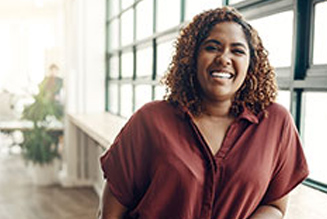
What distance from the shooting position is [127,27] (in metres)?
4.12

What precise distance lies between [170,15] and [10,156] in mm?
4473

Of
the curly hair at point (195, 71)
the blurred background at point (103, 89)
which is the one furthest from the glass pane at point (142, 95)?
the curly hair at point (195, 71)

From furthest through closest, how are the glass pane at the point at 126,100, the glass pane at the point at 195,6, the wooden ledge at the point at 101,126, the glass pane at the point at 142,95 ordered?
the glass pane at the point at 126,100, the glass pane at the point at 142,95, the wooden ledge at the point at 101,126, the glass pane at the point at 195,6

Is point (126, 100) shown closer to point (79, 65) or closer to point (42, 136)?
point (79, 65)

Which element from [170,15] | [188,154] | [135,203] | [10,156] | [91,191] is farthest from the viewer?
[10,156]

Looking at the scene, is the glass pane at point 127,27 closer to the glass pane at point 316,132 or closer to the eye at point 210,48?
the glass pane at point 316,132

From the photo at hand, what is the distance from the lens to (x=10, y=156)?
633 cm

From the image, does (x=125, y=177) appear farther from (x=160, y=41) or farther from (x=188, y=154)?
(x=160, y=41)

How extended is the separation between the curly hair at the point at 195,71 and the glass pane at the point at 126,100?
8.81 feet

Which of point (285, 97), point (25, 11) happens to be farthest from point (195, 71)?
point (25, 11)

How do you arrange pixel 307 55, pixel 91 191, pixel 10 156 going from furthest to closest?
pixel 10 156 < pixel 91 191 < pixel 307 55

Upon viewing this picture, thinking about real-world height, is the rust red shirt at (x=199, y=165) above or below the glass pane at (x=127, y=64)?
below

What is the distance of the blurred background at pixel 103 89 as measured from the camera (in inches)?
61.6

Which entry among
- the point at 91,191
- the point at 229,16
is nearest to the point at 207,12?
the point at 229,16
